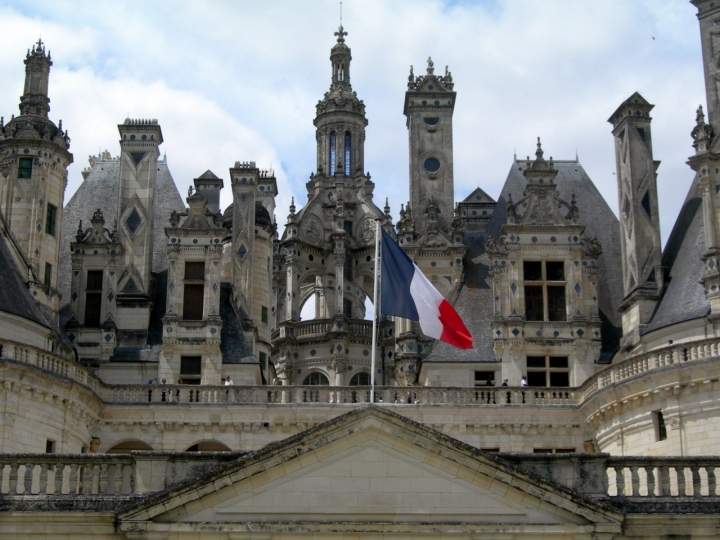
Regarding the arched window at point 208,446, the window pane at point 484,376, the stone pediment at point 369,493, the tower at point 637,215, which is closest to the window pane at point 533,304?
the window pane at point 484,376

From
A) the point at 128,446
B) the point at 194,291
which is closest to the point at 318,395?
the point at 128,446

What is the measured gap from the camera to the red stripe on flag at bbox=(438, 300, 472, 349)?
1176 inches

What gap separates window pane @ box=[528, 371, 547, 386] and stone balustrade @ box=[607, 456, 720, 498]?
17316 millimetres

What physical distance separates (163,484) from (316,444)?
8.48ft

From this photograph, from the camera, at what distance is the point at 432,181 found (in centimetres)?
4597

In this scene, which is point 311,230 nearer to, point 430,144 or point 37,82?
point 430,144

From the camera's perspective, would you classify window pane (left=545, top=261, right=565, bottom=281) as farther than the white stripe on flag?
Yes

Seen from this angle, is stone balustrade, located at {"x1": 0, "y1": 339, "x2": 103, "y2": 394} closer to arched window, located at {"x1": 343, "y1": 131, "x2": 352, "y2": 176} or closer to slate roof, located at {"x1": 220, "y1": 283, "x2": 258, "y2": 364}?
slate roof, located at {"x1": 220, "y1": 283, "x2": 258, "y2": 364}

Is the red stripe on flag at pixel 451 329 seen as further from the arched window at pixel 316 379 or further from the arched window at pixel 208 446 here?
the arched window at pixel 316 379

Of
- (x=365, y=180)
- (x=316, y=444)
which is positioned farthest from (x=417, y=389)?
(x=365, y=180)

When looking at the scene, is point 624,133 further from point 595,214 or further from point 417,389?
point 417,389

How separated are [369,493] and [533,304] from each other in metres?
19.5

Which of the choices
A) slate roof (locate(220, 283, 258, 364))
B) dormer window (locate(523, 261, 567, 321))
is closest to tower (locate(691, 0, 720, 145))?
dormer window (locate(523, 261, 567, 321))

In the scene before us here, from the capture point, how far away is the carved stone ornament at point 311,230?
5756cm
